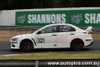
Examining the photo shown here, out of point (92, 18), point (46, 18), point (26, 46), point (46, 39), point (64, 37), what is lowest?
point (26, 46)

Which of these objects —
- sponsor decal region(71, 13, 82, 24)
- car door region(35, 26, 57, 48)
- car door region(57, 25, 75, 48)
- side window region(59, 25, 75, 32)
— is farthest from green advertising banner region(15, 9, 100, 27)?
car door region(35, 26, 57, 48)

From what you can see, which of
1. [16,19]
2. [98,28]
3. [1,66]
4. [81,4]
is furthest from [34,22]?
[1,66]

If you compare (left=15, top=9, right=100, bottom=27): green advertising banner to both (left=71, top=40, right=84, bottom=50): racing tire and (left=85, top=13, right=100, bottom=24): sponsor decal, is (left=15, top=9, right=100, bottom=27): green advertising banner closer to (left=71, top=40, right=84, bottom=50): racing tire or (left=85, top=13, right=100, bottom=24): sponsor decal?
(left=85, top=13, right=100, bottom=24): sponsor decal

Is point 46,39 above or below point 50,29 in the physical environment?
below

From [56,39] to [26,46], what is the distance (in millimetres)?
1660

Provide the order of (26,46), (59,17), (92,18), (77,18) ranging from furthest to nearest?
(59,17)
(77,18)
(92,18)
(26,46)

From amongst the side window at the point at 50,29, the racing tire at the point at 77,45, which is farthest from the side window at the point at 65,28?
the racing tire at the point at 77,45

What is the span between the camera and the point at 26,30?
26953mm

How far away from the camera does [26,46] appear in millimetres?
14750

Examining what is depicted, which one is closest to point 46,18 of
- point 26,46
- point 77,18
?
point 77,18

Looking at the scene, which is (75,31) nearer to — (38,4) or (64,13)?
(64,13)

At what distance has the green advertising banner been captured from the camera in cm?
2714

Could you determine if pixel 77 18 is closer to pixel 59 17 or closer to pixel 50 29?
pixel 59 17

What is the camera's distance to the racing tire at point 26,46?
577 inches
